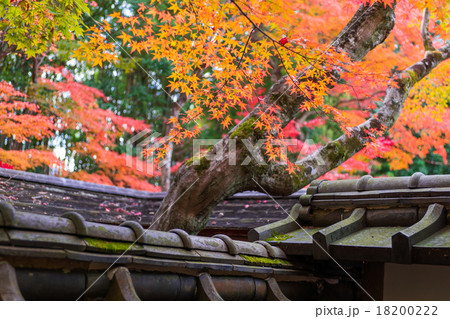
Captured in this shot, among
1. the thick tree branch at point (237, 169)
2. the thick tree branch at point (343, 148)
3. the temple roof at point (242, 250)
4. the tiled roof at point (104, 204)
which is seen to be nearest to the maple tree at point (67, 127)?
the tiled roof at point (104, 204)

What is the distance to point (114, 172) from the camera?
644 inches

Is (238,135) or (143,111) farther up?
(143,111)

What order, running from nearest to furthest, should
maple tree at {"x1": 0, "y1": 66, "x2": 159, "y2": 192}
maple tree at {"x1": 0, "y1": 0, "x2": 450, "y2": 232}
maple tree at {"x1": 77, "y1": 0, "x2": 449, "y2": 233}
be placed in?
maple tree at {"x1": 0, "y1": 0, "x2": 450, "y2": 232}
maple tree at {"x1": 77, "y1": 0, "x2": 449, "y2": 233}
maple tree at {"x1": 0, "y1": 66, "x2": 159, "y2": 192}

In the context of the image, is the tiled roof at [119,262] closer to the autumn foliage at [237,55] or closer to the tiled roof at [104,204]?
the autumn foliage at [237,55]

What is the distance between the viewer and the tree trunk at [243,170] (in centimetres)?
523

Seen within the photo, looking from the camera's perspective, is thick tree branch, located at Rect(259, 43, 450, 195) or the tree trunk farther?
thick tree branch, located at Rect(259, 43, 450, 195)

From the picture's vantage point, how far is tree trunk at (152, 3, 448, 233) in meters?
5.23

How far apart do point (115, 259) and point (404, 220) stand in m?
2.98

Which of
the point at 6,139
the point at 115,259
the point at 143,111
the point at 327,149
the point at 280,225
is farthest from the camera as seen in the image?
the point at 143,111

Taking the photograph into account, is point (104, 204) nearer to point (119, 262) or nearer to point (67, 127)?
point (67, 127)

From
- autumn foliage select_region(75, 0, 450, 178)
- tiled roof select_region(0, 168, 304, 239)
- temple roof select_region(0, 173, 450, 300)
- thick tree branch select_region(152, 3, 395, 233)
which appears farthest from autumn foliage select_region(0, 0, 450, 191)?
tiled roof select_region(0, 168, 304, 239)

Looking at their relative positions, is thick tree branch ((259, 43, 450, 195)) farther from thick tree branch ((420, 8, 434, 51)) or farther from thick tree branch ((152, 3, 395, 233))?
thick tree branch ((420, 8, 434, 51))

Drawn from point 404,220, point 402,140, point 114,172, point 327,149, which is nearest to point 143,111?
point 114,172

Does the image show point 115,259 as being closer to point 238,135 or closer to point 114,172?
point 238,135
